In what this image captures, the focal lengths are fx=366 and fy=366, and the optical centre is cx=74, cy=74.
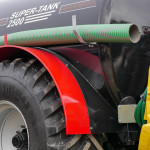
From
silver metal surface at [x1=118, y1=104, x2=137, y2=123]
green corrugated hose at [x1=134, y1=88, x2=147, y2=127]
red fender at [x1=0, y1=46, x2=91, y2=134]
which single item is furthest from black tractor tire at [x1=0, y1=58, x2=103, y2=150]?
green corrugated hose at [x1=134, y1=88, x2=147, y2=127]

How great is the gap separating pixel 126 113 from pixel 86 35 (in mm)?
668

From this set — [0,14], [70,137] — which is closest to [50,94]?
[70,137]

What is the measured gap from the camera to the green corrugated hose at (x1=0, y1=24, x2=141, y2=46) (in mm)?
2553

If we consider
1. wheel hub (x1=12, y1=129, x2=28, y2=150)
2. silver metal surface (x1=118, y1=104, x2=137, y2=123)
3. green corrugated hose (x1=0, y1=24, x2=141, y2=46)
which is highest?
green corrugated hose (x1=0, y1=24, x2=141, y2=46)

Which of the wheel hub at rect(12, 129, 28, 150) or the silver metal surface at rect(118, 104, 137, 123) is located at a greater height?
the silver metal surface at rect(118, 104, 137, 123)

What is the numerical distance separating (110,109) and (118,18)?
72 cm

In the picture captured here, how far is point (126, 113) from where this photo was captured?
2787mm

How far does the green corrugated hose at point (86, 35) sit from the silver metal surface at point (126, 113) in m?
0.53

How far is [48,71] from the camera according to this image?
2760 millimetres

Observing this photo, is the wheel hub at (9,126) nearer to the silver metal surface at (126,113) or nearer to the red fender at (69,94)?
the red fender at (69,94)

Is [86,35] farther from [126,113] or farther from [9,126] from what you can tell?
[9,126]

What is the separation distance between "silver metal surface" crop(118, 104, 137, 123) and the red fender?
267 millimetres

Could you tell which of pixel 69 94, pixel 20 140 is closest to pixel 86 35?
pixel 69 94

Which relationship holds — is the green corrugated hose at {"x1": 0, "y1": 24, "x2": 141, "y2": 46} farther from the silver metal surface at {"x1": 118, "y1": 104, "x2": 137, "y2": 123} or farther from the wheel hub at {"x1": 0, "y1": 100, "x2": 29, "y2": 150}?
the wheel hub at {"x1": 0, "y1": 100, "x2": 29, "y2": 150}
